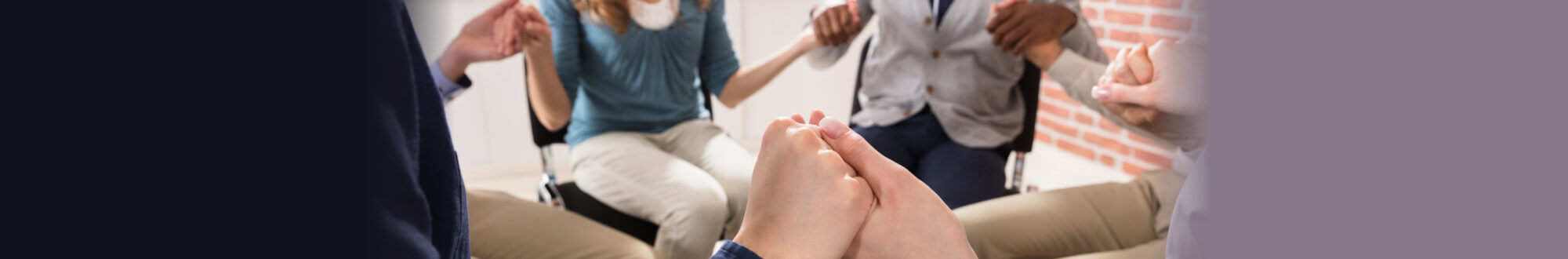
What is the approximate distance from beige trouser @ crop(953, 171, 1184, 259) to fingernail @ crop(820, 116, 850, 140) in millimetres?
305

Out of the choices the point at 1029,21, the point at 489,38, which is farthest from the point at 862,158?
the point at 489,38

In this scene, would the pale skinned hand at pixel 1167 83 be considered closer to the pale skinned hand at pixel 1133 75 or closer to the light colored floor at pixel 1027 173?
the pale skinned hand at pixel 1133 75

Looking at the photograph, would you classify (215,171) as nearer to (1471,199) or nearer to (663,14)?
(1471,199)

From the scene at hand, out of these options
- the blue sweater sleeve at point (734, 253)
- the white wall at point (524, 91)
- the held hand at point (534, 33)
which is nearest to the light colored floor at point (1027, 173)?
the white wall at point (524, 91)

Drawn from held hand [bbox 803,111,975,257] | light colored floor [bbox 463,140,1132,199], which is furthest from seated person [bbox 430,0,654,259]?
light colored floor [bbox 463,140,1132,199]

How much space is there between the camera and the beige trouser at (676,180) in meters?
1.10

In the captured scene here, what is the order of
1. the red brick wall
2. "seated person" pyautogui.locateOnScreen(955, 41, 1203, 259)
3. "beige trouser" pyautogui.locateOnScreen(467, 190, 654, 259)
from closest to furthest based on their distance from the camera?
1. "seated person" pyautogui.locateOnScreen(955, 41, 1203, 259)
2. "beige trouser" pyautogui.locateOnScreen(467, 190, 654, 259)
3. the red brick wall

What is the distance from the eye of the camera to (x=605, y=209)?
116 centimetres

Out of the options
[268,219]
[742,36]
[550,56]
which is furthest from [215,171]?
[742,36]

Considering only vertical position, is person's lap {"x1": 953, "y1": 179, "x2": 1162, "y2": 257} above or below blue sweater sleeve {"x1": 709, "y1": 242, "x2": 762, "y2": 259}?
below

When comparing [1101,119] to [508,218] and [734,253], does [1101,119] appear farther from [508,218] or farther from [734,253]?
[734,253]

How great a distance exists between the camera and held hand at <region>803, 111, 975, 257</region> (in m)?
0.62

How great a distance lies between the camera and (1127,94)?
65 cm

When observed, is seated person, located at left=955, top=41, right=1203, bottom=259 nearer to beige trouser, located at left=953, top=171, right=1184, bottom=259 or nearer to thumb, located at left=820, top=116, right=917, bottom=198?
beige trouser, located at left=953, top=171, right=1184, bottom=259
